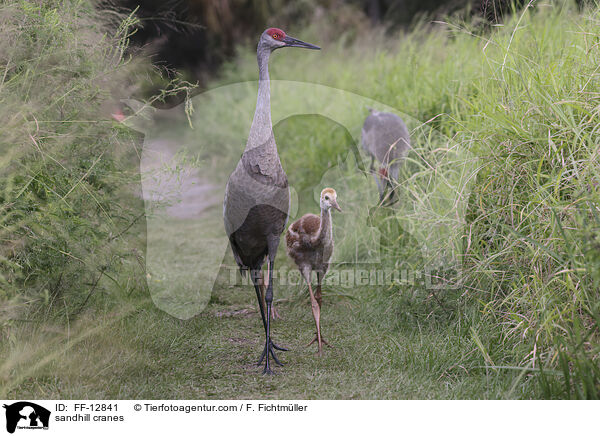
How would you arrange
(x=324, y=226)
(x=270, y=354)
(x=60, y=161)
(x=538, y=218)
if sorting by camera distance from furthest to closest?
(x=324, y=226) → (x=270, y=354) → (x=60, y=161) → (x=538, y=218)

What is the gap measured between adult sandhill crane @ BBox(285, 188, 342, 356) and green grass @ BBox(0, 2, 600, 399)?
0.45 meters

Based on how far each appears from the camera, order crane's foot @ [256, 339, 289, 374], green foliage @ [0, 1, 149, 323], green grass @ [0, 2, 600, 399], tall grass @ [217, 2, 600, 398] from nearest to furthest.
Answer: tall grass @ [217, 2, 600, 398] → green grass @ [0, 2, 600, 399] → green foliage @ [0, 1, 149, 323] → crane's foot @ [256, 339, 289, 374]

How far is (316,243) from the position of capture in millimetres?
4180

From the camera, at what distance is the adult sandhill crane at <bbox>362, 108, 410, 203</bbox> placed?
556 cm

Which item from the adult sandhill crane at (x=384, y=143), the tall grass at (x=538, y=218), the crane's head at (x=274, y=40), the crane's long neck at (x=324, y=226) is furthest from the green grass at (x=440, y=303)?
the crane's head at (x=274, y=40)

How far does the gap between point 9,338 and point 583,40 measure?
408cm

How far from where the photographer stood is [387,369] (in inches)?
135

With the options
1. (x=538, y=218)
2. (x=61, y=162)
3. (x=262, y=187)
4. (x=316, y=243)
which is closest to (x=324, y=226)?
(x=316, y=243)

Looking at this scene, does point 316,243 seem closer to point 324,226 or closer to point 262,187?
point 324,226

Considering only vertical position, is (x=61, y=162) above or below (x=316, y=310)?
above

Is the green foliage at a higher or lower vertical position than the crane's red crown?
lower

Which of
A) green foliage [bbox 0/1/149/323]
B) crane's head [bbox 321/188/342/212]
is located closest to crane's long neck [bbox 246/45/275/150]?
crane's head [bbox 321/188/342/212]

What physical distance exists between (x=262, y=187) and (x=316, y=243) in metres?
0.77
